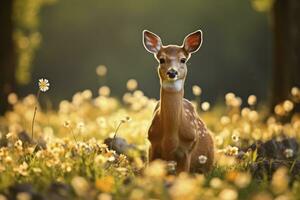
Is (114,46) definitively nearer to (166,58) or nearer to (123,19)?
(123,19)

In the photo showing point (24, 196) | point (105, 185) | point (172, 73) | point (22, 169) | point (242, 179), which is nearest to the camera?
point (242, 179)

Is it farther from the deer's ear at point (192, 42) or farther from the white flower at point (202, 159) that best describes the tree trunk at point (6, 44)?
the white flower at point (202, 159)

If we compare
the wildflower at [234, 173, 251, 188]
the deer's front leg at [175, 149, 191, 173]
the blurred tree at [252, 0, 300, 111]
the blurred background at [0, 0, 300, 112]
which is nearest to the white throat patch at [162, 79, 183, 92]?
the deer's front leg at [175, 149, 191, 173]

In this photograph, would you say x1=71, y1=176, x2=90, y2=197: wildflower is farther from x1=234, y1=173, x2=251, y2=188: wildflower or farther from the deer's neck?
the deer's neck

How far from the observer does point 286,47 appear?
625 inches

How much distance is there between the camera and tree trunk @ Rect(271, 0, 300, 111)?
51.5 feet

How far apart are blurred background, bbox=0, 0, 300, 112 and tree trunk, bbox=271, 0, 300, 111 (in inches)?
Result: 449

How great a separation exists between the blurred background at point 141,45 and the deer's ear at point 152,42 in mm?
19028

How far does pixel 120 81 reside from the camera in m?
35.5

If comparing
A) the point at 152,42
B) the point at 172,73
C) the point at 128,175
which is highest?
the point at 152,42

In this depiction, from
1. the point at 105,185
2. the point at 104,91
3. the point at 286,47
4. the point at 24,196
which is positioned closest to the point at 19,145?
the point at 105,185

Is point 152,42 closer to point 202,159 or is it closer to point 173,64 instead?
point 173,64

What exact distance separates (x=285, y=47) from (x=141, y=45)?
20.9 meters

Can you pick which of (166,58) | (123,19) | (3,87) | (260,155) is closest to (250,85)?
(123,19)
